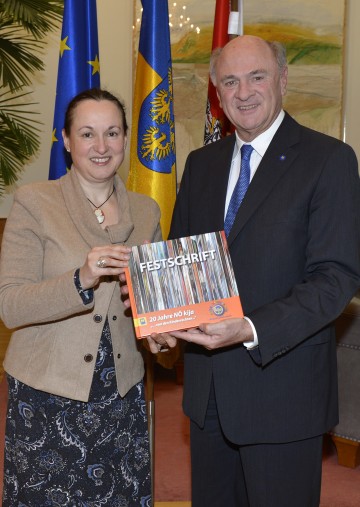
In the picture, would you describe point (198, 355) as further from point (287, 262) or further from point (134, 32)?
point (134, 32)

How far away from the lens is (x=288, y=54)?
6.59 m

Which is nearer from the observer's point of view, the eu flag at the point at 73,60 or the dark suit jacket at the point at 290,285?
the dark suit jacket at the point at 290,285

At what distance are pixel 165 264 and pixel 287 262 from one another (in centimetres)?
38

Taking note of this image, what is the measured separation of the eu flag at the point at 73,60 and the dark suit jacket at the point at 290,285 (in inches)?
67.1

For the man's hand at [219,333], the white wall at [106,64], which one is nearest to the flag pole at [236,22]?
the man's hand at [219,333]

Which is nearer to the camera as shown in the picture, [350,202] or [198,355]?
[350,202]

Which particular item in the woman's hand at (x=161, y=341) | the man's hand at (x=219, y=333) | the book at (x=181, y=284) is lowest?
the woman's hand at (x=161, y=341)

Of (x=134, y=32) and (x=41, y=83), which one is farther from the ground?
(x=134, y=32)

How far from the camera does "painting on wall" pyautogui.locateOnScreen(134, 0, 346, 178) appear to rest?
21.2 feet

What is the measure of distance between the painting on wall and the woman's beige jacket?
434 cm

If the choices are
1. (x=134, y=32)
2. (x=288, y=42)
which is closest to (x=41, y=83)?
(x=134, y=32)

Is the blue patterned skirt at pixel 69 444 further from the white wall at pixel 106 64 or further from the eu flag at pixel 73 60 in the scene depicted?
the white wall at pixel 106 64

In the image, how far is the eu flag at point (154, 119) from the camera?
3955mm

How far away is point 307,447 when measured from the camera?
7.24 feet
